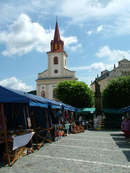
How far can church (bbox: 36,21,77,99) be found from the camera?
184ft

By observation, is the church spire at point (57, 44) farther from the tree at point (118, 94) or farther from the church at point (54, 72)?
the tree at point (118, 94)

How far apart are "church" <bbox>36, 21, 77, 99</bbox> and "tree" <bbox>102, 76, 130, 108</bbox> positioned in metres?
25.4

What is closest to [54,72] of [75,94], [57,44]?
[57,44]

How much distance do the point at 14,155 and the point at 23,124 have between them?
248 centimetres

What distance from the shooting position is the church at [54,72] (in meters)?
56.0

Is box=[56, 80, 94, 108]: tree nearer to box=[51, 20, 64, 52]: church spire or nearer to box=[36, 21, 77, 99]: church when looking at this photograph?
box=[36, 21, 77, 99]: church

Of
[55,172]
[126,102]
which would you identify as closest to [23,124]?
[55,172]

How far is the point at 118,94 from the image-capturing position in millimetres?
29812

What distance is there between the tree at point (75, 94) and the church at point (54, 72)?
16.5 metres

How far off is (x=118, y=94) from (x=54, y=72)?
29741 millimetres

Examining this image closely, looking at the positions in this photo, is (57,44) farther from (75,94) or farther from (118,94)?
(118,94)

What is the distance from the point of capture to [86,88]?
38.7 meters

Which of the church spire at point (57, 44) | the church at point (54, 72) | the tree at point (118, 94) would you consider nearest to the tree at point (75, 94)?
the tree at point (118, 94)

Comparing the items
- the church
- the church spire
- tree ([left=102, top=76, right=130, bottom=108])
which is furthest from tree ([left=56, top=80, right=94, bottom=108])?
the church spire
